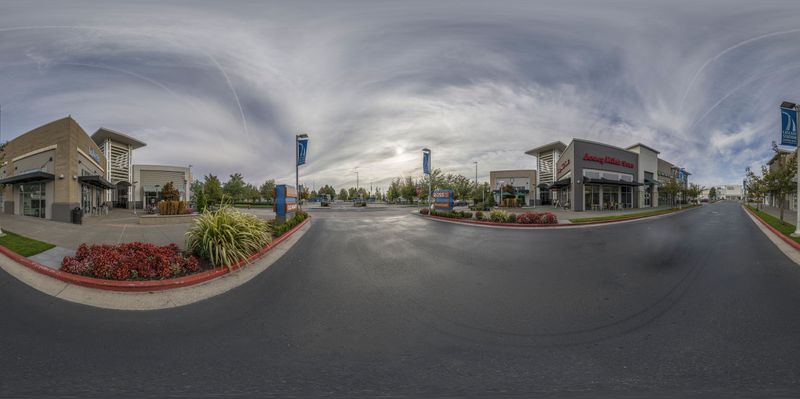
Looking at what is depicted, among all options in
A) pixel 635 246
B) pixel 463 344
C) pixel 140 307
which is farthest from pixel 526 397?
pixel 635 246

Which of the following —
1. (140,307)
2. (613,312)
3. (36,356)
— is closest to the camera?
(36,356)

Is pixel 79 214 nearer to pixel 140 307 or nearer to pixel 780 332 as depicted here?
pixel 140 307

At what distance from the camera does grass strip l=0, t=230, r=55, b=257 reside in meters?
7.73

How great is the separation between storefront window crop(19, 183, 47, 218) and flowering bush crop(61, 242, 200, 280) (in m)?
19.7

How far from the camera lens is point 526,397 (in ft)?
8.93

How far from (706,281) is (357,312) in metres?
6.28

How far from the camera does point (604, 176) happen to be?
3378cm

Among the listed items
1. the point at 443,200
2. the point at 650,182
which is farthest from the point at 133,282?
the point at 650,182

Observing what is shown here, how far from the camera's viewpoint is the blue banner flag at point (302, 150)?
17062 millimetres

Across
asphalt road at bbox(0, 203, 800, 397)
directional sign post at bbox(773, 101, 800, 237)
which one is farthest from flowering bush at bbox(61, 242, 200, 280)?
directional sign post at bbox(773, 101, 800, 237)

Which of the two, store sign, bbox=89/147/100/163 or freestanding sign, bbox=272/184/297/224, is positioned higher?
store sign, bbox=89/147/100/163

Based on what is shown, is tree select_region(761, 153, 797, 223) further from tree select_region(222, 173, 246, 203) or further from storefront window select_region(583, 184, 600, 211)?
tree select_region(222, 173, 246, 203)

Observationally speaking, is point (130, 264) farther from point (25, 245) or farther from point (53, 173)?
point (53, 173)

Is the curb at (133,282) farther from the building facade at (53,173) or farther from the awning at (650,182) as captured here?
the awning at (650,182)
